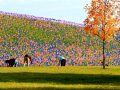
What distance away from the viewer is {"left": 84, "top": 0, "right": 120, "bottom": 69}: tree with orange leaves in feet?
227

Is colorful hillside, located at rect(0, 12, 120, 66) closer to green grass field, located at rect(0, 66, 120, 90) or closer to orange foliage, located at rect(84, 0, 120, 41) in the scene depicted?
orange foliage, located at rect(84, 0, 120, 41)

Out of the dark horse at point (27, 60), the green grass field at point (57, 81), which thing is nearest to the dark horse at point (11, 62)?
the dark horse at point (27, 60)

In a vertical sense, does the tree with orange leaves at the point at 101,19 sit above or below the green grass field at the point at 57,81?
above

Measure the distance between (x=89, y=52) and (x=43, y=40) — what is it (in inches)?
341

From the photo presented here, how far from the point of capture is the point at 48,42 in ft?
315

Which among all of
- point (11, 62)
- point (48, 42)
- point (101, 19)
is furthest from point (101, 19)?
point (48, 42)

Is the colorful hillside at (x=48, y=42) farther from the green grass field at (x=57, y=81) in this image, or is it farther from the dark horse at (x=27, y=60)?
the green grass field at (x=57, y=81)

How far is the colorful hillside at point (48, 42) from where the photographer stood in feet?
277

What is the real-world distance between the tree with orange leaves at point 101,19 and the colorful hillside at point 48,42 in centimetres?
1187

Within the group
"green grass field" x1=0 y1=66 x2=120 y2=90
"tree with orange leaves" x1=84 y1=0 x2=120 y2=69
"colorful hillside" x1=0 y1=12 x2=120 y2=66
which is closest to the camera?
"green grass field" x1=0 y1=66 x2=120 y2=90

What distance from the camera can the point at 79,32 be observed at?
11069 cm

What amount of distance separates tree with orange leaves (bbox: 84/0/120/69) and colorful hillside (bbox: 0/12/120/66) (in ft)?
38.9

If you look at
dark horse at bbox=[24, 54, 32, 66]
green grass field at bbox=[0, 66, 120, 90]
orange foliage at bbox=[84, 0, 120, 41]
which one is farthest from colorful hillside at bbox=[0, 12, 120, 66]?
green grass field at bbox=[0, 66, 120, 90]

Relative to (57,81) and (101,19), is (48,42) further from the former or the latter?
(57,81)
